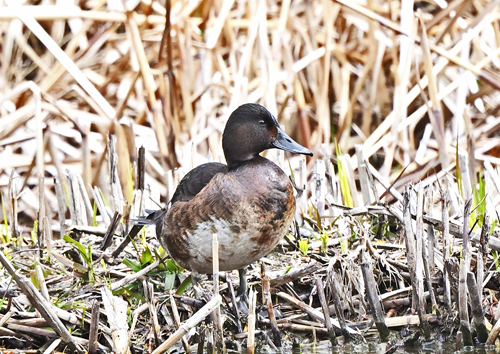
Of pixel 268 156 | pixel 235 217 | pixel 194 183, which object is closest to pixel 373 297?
pixel 235 217

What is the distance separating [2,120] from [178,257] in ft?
8.77

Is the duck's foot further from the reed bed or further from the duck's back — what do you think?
the duck's back

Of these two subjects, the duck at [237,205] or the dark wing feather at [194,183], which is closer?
the duck at [237,205]

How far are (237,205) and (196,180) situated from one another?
0.36 m

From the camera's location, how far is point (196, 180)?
10.2ft

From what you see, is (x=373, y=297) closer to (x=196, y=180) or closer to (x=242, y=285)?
(x=242, y=285)

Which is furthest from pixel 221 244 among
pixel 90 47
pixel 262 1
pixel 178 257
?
pixel 90 47

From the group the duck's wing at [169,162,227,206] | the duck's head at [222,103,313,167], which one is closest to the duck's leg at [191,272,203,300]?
the duck's wing at [169,162,227,206]

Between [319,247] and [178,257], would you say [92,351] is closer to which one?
[178,257]

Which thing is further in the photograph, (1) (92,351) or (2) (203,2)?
(2) (203,2)

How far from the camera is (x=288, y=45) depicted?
17.8 feet

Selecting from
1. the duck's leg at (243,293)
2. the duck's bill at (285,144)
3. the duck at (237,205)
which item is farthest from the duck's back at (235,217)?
the duck's leg at (243,293)

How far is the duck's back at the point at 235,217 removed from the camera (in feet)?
9.21

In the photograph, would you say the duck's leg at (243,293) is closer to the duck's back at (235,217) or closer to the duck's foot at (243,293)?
the duck's foot at (243,293)
